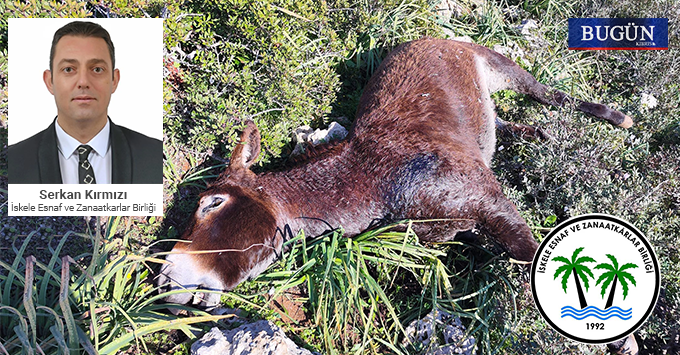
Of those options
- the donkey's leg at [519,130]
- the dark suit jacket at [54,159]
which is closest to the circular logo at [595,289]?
the donkey's leg at [519,130]

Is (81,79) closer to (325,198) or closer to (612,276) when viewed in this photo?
(325,198)

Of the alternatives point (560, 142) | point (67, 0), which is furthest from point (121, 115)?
point (560, 142)

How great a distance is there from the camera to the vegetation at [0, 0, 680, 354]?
2600 millimetres

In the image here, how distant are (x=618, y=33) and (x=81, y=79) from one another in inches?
219

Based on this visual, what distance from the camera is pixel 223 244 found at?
260 cm

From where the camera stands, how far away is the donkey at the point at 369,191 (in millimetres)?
2631

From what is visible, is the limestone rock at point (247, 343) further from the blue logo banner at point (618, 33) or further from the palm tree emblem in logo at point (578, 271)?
the blue logo banner at point (618, 33)

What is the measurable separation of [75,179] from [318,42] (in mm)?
2624

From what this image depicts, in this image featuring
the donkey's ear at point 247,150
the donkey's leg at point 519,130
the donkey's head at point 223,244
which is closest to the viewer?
the donkey's head at point 223,244

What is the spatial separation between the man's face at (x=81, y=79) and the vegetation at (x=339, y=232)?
→ 0.39 meters

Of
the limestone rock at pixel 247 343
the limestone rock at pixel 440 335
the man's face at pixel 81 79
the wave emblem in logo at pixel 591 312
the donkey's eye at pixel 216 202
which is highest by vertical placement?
the man's face at pixel 81 79

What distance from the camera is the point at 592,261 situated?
9.05 ft

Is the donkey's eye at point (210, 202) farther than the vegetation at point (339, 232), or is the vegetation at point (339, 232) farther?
the donkey's eye at point (210, 202)

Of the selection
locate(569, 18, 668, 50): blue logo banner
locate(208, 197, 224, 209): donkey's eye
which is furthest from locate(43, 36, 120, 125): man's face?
locate(569, 18, 668, 50): blue logo banner
